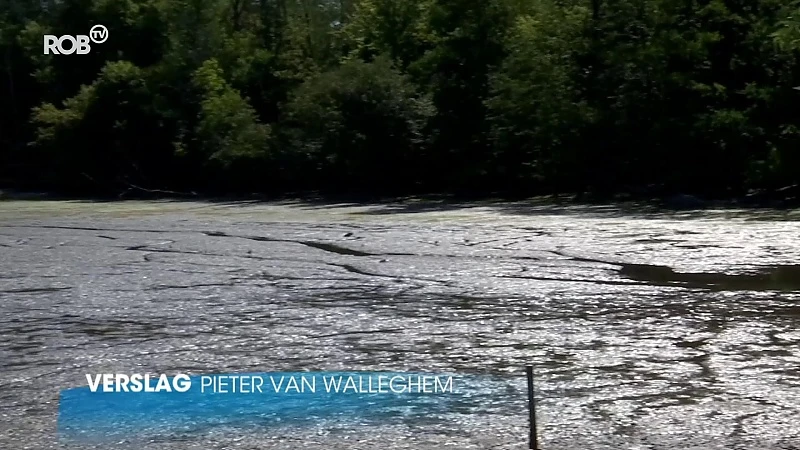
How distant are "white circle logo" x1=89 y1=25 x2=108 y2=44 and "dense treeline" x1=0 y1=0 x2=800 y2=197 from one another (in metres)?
0.36

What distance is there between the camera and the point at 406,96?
3366cm

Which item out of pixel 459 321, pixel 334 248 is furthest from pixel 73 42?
pixel 459 321

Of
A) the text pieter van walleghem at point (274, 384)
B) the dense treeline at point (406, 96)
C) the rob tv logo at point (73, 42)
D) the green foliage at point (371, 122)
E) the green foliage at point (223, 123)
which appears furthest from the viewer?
the rob tv logo at point (73, 42)

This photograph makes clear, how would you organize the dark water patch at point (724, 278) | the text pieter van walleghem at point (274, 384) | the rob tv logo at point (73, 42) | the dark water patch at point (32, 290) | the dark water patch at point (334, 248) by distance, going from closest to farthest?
the text pieter van walleghem at point (274, 384), the dark water patch at point (724, 278), the dark water patch at point (32, 290), the dark water patch at point (334, 248), the rob tv logo at point (73, 42)

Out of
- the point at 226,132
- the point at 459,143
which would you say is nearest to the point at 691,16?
the point at 459,143

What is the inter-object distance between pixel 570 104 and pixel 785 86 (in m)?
5.75

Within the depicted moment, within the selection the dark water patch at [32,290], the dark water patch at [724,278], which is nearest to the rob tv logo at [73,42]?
the dark water patch at [32,290]

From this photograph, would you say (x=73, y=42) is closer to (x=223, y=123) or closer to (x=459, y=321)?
(x=223, y=123)

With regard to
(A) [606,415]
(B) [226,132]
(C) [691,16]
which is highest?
(C) [691,16]

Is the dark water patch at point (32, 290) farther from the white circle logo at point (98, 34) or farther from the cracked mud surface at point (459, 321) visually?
the white circle logo at point (98, 34)

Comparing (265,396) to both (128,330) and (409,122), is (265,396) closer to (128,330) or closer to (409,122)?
(128,330)

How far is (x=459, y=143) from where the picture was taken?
33.1 metres

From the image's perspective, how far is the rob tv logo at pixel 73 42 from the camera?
135 feet

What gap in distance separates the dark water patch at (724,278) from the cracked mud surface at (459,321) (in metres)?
0.04
